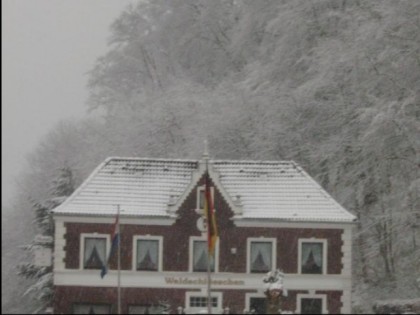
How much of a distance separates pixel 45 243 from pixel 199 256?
9890mm

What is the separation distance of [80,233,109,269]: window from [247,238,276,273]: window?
484cm

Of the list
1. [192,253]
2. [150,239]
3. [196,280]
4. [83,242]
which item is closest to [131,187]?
[150,239]

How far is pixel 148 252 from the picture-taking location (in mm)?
34000

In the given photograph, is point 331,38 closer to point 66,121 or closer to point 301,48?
point 301,48

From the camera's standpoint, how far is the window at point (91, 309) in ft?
109

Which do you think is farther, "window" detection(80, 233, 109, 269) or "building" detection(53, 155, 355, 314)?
"window" detection(80, 233, 109, 269)

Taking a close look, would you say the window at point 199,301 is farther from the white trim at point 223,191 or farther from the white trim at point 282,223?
the white trim at point 223,191

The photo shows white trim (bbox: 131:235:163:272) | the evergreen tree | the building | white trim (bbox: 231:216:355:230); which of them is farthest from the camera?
the evergreen tree

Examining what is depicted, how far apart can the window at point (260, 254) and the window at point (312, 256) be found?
3.22ft

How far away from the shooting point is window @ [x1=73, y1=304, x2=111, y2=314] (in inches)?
1308

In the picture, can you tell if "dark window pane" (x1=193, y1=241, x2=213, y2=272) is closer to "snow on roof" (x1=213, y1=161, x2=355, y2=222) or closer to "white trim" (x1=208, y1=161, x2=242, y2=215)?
"white trim" (x1=208, y1=161, x2=242, y2=215)

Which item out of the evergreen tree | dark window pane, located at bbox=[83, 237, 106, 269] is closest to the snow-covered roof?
dark window pane, located at bbox=[83, 237, 106, 269]

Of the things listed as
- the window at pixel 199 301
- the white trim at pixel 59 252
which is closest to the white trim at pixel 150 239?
the window at pixel 199 301

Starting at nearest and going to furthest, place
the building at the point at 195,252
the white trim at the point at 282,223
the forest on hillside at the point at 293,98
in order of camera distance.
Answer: the building at the point at 195,252
the white trim at the point at 282,223
the forest on hillside at the point at 293,98
